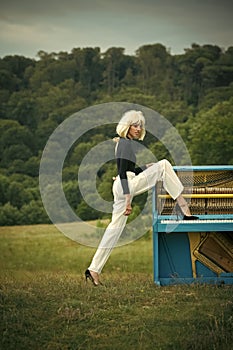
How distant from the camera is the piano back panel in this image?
7.07m

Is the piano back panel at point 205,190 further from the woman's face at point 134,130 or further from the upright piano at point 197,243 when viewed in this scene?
the woman's face at point 134,130

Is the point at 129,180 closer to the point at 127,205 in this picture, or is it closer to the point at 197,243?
the point at 127,205

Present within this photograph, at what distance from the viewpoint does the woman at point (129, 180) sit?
22.1 ft

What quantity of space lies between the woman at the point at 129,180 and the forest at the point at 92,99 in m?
18.0

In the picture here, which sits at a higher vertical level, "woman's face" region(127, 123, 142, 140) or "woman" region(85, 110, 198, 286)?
"woman's face" region(127, 123, 142, 140)

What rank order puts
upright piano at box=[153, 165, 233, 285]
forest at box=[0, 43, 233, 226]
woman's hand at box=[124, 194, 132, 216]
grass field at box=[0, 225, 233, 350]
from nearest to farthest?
grass field at box=[0, 225, 233, 350] < woman's hand at box=[124, 194, 132, 216] < upright piano at box=[153, 165, 233, 285] < forest at box=[0, 43, 233, 226]

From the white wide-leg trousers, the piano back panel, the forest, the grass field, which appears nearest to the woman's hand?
the white wide-leg trousers

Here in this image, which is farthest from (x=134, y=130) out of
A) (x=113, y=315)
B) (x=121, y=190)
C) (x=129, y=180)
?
(x=113, y=315)

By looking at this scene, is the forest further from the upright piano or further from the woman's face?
the woman's face

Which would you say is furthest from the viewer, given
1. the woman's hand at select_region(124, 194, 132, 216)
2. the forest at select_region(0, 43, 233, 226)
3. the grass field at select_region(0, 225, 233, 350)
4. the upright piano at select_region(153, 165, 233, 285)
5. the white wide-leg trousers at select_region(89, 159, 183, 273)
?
the forest at select_region(0, 43, 233, 226)

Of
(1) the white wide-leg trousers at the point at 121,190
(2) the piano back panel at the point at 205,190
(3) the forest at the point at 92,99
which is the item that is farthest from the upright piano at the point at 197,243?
(3) the forest at the point at 92,99

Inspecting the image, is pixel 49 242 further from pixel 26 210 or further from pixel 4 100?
pixel 4 100

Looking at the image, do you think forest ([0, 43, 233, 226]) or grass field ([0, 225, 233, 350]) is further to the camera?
forest ([0, 43, 233, 226])

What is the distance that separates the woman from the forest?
1795cm
